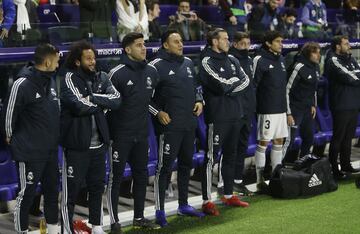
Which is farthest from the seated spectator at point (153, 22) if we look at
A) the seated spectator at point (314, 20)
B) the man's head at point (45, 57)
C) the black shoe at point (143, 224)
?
the man's head at point (45, 57)

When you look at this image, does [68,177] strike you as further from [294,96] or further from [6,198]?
[294,96]

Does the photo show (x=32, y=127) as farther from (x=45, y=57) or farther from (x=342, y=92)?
(x=342, y=92)

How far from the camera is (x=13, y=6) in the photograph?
7562mm

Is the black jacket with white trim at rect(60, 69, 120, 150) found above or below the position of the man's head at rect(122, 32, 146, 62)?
below

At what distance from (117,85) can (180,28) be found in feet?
9.98

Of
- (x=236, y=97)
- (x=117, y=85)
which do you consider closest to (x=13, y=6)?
(x=117, y=85)

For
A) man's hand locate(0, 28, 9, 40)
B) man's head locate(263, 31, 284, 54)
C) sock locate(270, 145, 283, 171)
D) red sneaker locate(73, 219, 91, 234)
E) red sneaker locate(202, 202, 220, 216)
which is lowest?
red sneaker locate(202, 202, 220, 216)

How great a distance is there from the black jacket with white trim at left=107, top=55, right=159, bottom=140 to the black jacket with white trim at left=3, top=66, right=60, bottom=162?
2.46 ft

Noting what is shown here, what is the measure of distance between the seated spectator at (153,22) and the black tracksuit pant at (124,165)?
8.55 ft

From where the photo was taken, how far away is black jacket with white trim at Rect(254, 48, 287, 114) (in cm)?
777

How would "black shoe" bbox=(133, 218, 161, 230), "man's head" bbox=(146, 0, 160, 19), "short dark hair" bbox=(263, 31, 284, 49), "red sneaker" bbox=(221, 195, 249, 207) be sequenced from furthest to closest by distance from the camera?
"man's head" bbox=(146, 0, 160, 19) → "short dark hair" bbox=(263, 31, 284, 49) → "red sneaker" bbox=(221, 195, 249, 207) → "black shoe" bbox=(133, 218, 161, 230)

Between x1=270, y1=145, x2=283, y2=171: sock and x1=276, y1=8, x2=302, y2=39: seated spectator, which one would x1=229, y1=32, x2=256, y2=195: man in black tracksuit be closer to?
x1=270, y1=145, x2=283, y2=171: sock

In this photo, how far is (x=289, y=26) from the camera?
1081 centimetres

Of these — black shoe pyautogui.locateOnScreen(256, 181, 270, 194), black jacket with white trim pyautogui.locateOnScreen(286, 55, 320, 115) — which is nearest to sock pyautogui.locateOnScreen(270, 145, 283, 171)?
black shoe pyautogui.locateOnScreen(256, 181, 270, 194)
